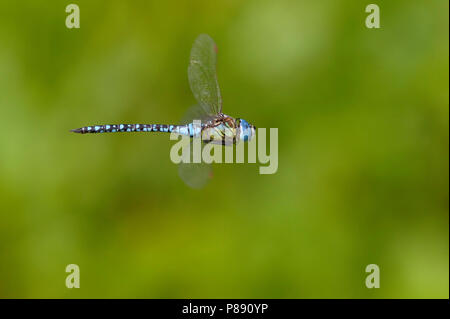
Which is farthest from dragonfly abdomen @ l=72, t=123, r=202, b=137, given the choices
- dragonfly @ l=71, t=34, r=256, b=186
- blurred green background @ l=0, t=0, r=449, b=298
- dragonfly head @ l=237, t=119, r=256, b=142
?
blurred green background @ l=0, t=0, r=449, b=298

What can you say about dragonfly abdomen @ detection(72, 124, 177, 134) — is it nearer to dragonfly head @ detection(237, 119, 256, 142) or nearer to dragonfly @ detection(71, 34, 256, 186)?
dragonfly @ detection(71, 34, 256, 186)

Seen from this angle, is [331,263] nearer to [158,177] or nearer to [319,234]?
[319,234]

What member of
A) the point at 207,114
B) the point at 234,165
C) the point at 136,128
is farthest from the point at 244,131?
the point at 234,165

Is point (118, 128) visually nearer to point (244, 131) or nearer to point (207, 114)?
point (207, 114)

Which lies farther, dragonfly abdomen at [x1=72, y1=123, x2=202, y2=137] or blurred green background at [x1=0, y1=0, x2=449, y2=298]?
blurred green background at [x1=0, y1=0, x2=449, y2=298]

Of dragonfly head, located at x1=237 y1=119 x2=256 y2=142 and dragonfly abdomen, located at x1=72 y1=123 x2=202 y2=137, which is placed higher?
dragonfly abdomen, located at x1=72 y1=123 x2=202 y2=137

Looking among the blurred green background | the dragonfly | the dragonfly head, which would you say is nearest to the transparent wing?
the dragonfly

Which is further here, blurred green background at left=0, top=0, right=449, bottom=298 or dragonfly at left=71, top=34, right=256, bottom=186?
blurred green background at left=0, top=0, right=449, bottom=298
